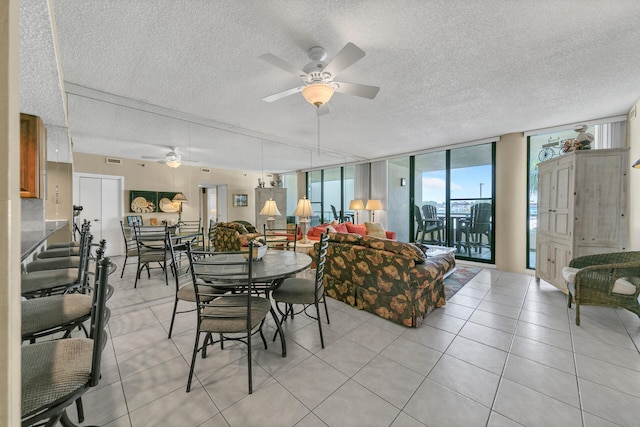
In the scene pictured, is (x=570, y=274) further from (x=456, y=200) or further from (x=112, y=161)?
(x=112, y=161)

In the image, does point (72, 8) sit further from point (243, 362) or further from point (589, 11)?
point (589, 11)

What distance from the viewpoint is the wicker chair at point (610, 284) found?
7.95 feet

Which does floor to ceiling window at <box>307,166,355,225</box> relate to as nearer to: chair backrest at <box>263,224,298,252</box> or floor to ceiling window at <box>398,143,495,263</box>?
floor to ceiling window at <box>398,143,495,263</box>

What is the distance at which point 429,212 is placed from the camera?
6.00 meters

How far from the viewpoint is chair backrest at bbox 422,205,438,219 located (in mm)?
5895

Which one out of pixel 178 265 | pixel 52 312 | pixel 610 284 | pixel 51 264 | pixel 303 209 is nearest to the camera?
pixel 52 312

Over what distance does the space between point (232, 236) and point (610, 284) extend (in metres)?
5.03

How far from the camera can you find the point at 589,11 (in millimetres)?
1741

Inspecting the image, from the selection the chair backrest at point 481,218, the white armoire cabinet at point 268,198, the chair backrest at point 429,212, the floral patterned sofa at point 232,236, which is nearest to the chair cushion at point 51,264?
the floral patterned sofa at point 232,236

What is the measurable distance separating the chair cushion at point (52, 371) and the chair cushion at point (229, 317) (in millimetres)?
694

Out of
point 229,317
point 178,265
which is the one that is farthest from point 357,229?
point 229,317

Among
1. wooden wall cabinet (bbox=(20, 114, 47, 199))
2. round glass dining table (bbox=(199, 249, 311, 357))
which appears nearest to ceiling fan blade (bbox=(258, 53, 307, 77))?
round glass dining table (bbox=(199, 249, 311, 357))

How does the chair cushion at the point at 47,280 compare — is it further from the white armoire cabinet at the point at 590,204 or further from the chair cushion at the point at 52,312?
the white armoire cabinet at the point at 590,204

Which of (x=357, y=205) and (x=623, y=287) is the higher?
(x=357, y=205)
